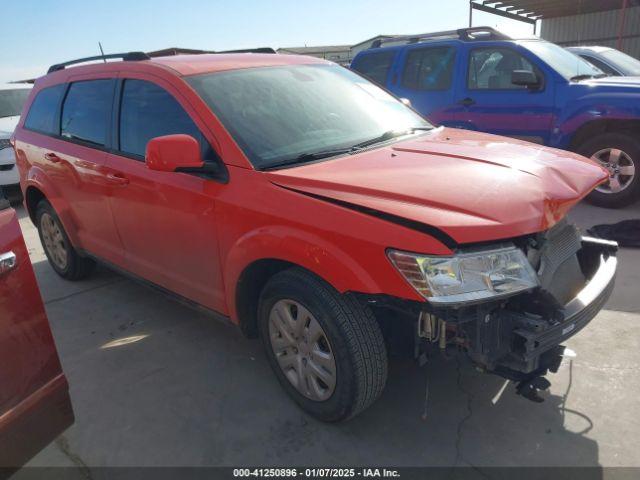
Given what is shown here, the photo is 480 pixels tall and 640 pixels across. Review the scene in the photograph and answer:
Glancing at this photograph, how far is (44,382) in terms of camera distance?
74.2 inches

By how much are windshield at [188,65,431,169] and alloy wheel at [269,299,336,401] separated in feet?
2.47

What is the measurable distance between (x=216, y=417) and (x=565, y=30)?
2204 centimetres

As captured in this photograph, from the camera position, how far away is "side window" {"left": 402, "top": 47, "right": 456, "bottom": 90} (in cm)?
642

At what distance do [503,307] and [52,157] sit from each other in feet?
11.8

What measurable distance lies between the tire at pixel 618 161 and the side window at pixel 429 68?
188 cm

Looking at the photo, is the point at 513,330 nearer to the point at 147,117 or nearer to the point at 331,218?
the point at 331,218

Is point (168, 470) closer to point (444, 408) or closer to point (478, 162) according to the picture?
point (444, 408)

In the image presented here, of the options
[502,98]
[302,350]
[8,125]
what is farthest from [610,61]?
[8,125]

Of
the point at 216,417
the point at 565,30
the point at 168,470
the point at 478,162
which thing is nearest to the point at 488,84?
the point at 478,162

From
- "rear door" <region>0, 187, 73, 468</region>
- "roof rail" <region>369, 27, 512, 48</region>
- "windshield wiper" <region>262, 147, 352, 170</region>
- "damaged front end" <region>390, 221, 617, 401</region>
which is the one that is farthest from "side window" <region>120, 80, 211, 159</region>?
"roof rail" <region>369, 27, 512, 48</region>

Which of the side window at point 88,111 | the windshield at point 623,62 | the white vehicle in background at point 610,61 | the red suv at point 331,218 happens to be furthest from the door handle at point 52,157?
the windshield at point 623,62

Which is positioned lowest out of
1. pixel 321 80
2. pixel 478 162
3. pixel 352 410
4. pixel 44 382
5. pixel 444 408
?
pixel 444 408

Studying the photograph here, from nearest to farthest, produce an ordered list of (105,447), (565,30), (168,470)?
(168,470) → (105,447) → (565,30)

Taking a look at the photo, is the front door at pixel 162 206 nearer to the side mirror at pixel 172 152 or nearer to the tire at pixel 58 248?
the side mirror at pixel 172 152
